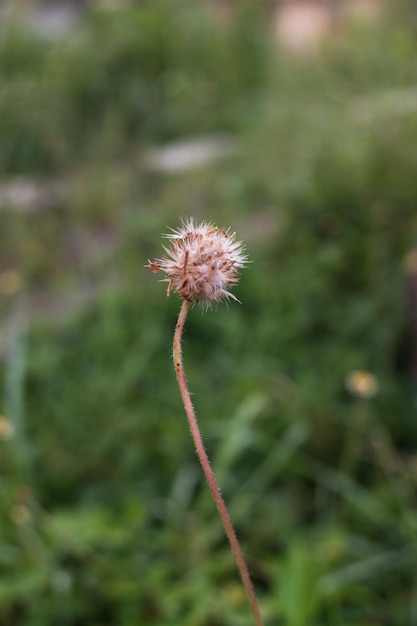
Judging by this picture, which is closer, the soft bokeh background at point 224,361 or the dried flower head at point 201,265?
the dried flower head at point 201,265

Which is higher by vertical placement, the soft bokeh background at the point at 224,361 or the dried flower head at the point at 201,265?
the soft bokeh background at the point at 224,361

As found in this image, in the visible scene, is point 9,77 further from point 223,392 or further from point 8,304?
point 223,392

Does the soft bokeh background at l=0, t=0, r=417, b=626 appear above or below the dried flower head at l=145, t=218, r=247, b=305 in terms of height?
above

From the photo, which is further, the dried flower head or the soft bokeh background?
the soft bokeh background

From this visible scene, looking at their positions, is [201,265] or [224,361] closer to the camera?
[201,265]

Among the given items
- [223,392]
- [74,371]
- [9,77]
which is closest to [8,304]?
[74,371]
